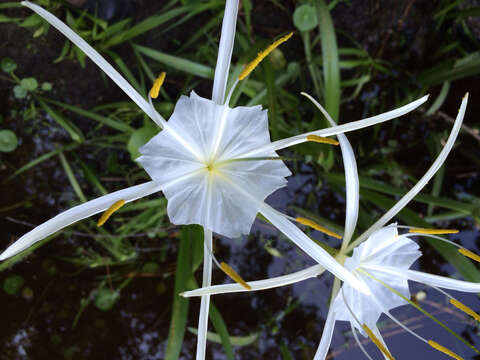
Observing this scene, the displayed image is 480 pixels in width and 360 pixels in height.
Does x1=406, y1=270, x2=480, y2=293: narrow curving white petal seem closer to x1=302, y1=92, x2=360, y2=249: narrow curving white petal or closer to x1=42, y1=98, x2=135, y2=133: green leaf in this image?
x1=302, y1=92, x2=360, y2=249: narrow curving white petal

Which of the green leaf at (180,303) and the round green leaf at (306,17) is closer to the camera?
the green leaf at (180,303)

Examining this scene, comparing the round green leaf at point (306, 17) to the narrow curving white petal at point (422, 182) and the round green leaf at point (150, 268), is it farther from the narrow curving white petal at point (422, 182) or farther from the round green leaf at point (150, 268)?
the round green leaf at point (150, 268)

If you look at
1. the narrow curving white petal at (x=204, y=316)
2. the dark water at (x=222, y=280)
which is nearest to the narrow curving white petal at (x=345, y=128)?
the narrow curving white petal at (x=204, y=316)

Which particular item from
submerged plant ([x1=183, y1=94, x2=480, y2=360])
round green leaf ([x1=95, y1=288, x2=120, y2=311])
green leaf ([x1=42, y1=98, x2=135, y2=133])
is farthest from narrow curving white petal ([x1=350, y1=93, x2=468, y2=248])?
round green leaf ([x1=95, y1=288, x2=120, y2=311])

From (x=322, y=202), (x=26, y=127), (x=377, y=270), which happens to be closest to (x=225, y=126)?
(x=377, y=270)

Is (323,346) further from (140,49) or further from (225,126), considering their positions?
(140,49)

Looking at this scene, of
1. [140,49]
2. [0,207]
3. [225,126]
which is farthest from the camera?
[0,207]
